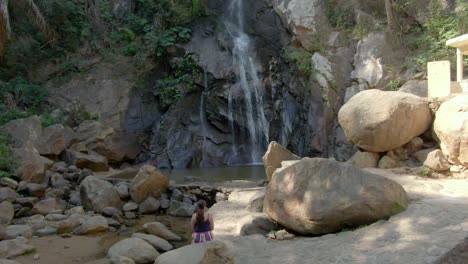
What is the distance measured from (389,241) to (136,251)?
416cm

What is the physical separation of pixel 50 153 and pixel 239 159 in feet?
25.6

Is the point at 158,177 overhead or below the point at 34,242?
overhead

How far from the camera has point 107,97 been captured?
19812mm

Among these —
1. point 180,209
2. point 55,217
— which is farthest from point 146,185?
point 55,217

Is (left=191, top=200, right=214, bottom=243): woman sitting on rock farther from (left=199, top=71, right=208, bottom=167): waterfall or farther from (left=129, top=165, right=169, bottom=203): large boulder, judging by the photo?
(left=199, top=71, right=208, bottom=167): waterfall

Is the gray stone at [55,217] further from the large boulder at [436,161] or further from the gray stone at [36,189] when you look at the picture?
the large boulder at [436,161]

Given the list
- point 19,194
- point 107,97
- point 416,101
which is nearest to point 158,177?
point 19,194

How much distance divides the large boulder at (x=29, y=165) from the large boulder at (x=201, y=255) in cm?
801

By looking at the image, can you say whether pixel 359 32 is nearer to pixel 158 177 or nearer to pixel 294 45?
pixel 294 45

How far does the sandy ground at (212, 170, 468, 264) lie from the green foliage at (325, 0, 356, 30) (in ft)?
39.9

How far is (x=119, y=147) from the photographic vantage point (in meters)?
17.7

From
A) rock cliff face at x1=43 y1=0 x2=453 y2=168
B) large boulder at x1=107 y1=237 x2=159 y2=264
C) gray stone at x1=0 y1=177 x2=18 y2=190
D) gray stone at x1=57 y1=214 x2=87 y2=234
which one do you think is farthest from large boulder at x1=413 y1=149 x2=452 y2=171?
gray stone at x1=0 y1=177 x2=18 y2=190

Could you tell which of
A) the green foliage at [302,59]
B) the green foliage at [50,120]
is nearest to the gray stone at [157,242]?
the green foliage at [50,120]

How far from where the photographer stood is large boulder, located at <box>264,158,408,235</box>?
6145 mm
